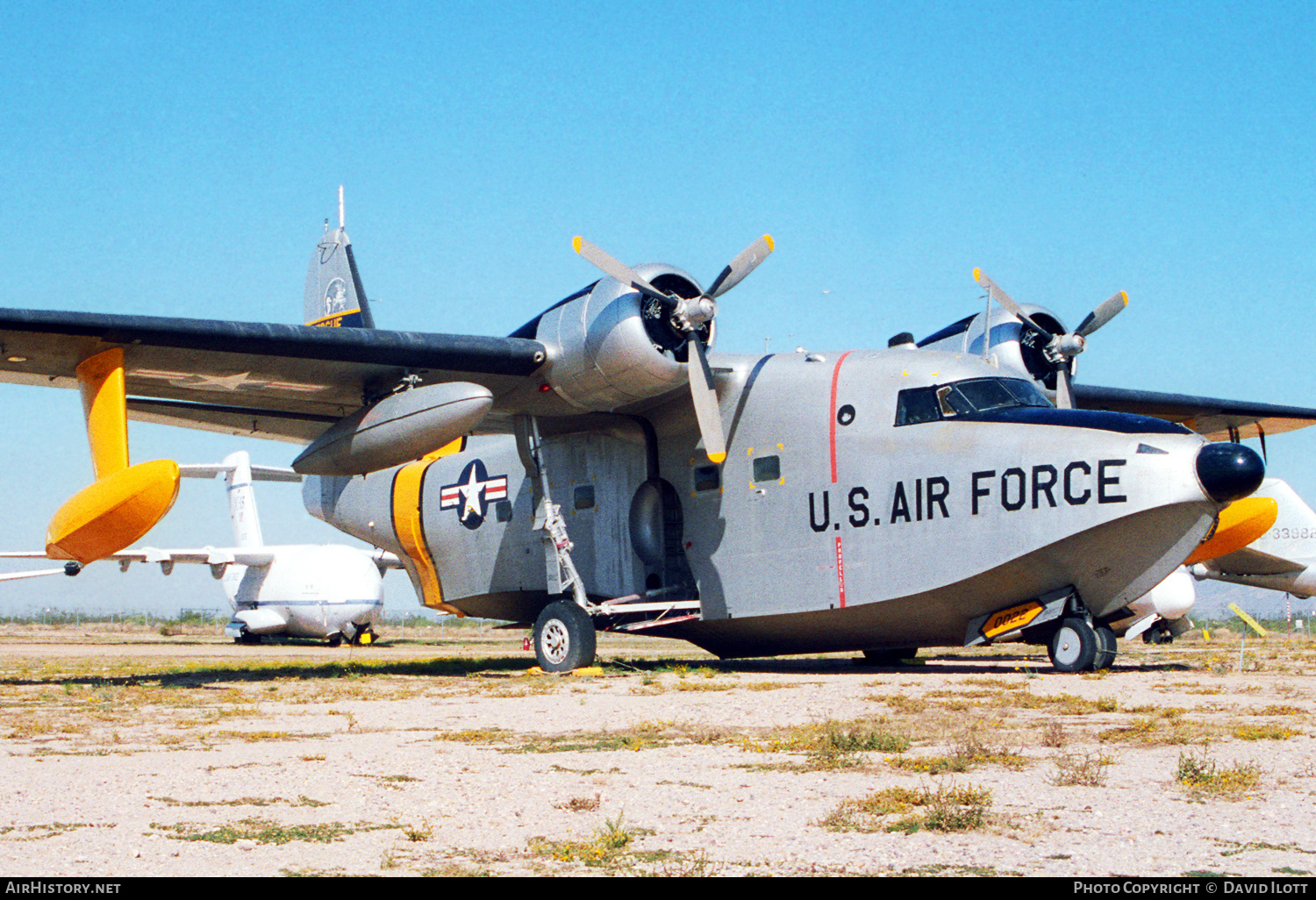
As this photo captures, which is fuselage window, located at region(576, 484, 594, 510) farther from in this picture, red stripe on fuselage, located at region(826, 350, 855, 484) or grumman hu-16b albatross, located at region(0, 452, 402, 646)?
grumman hu-16b albatross, located at region(0, 452, 402, 646)

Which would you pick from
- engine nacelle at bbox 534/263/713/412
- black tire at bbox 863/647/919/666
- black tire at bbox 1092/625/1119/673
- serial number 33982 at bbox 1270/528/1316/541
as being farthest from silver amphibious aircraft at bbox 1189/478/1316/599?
engine nacelle at bbox 534/263/713/412

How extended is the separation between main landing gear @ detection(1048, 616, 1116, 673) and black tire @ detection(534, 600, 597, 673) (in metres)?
5.81

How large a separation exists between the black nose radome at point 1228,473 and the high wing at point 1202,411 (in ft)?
22.0

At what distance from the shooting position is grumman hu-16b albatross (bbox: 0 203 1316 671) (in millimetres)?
12227

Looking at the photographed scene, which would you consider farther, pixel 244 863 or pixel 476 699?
pixel 476 699

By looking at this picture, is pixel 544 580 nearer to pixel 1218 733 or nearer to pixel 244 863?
pixel 1218 733

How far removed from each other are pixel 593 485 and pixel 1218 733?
10091 millimetres

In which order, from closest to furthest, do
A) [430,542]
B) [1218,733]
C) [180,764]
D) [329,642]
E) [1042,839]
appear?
[1042,839], [180,764], [1218,733], [430,542], [329,642]

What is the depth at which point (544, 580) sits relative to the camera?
57.6 feet

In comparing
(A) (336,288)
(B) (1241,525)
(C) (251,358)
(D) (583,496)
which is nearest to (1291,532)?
(B) (1241,525)

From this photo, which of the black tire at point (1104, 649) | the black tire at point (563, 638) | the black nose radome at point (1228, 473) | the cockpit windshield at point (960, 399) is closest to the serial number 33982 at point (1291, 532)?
the black tire at point (1104, 649)

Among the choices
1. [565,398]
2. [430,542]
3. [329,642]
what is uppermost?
[565,398]

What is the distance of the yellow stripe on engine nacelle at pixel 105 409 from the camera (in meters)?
12.5
